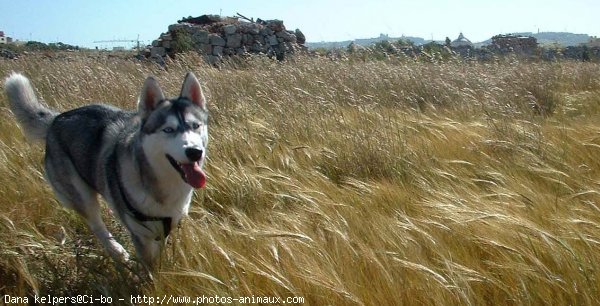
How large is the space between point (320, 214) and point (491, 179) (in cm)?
134

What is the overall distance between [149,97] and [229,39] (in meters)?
12.8

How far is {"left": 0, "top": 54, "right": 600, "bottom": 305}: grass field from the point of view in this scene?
6.57 ft

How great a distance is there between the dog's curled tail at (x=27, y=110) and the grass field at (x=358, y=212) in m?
0.31

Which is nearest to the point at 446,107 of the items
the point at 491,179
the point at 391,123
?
the point at 391,123

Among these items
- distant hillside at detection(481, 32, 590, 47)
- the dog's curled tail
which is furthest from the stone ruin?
the dog's curled tail

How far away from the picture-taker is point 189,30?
48.8 ft

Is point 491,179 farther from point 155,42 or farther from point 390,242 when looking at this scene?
point 155,42

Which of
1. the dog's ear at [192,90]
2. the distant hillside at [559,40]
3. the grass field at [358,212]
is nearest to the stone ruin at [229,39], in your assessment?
the distant hillside at [559,40]

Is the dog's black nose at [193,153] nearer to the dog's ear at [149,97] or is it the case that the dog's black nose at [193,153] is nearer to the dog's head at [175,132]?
the dog's head at [175,132]

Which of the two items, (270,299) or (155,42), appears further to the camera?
(155,42)

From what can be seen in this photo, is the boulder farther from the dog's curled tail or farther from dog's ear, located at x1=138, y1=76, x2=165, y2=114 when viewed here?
dog's ear, located at x1=138, y1=76, x2=165, y2=114

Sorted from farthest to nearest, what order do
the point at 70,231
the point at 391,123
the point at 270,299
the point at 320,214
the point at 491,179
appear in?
the point at 391,123 → the point at 491,179 → the point at 70,231 → the point at 320,214 → the point at 270,299

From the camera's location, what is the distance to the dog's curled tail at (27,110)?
3.53 meters

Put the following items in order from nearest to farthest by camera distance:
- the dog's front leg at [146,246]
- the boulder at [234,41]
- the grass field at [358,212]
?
the grass field at [358,212] → the dog's front leg at [146,246] → the boulder at [234,41]
